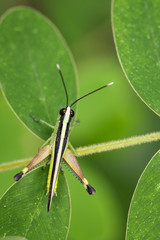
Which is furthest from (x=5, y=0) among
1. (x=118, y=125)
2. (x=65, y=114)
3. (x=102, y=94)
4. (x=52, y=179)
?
(x=52, y=179)

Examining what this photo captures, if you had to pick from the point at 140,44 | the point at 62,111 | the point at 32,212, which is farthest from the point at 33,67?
the point at 32,212

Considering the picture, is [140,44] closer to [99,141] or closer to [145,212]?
[145,212]

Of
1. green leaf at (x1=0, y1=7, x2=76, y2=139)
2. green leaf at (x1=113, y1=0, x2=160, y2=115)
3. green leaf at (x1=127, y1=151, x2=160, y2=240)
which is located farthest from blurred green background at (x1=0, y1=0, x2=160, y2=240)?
green leaf at (x1=127, y1=151, x2=160, y2=240)

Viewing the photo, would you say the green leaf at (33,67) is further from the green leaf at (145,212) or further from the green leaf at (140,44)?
the green leaf at (145,212)

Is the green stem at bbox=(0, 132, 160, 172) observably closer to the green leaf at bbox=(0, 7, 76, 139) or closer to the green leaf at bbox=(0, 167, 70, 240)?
the green leaf at bbox=(0, 167, 70, 240)

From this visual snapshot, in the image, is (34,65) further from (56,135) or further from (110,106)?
(110,106)

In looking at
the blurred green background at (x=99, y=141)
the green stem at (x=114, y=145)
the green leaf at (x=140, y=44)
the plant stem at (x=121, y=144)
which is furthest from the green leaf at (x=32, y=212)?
the blurred green background at (x=99, y=141)
